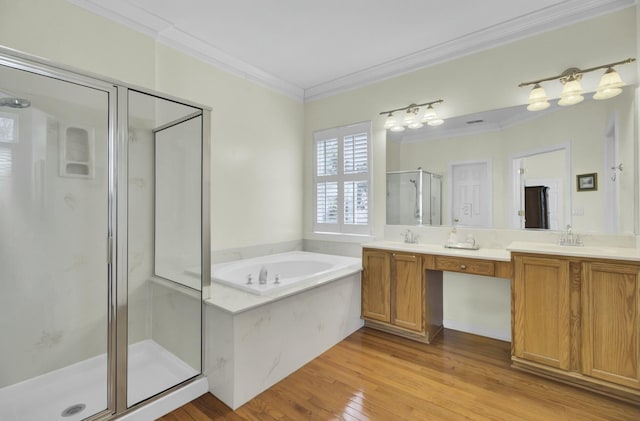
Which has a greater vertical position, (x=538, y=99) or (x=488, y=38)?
(x=488, y=38)

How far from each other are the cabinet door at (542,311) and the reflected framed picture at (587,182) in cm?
68

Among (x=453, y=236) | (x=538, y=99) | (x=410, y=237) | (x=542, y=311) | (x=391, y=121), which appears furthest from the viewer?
(x=391, y=121)

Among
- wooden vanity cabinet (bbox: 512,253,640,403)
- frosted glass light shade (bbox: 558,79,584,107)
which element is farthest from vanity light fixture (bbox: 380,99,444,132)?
wooden vanity cabinet (bbox: 512,253,640,403)

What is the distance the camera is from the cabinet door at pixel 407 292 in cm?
273

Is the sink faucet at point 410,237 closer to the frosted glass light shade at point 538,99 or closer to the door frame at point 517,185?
the door frame at point 517,185

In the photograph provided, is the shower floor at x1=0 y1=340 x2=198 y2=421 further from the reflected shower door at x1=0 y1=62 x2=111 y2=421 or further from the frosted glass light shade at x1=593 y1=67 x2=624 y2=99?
the frosted glass light shade at x1=593 y1=67 x2=624 y2=99

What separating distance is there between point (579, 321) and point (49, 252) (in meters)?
3.59

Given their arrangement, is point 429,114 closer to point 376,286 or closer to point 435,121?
point 435,121

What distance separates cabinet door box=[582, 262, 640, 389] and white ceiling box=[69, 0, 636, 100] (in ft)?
6.37

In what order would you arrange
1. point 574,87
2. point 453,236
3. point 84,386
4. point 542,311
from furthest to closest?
1. point 453,236
2. point 574,87
3. point 542,311
4. point 84,386

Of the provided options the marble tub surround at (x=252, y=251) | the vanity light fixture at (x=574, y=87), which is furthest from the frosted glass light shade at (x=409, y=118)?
the marble tub surround at (x=252, y=251)

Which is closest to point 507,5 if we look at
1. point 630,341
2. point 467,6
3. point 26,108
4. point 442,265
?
point 467,6

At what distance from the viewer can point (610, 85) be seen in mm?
2180

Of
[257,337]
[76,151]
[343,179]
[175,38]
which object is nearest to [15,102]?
[76,151]
